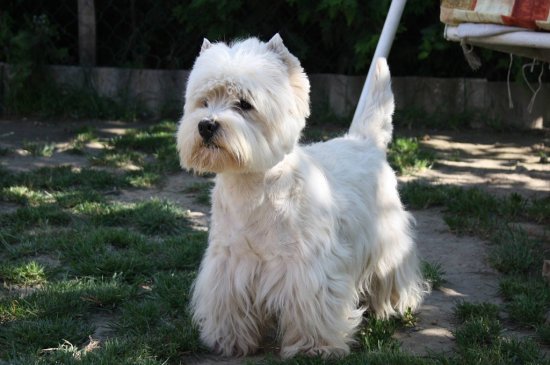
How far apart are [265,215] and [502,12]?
155cm

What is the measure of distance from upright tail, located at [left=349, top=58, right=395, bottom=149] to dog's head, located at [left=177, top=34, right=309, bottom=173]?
0.83m

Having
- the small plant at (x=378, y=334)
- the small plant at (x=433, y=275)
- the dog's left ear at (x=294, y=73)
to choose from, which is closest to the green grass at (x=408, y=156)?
the small plant at (x=433, y=275)

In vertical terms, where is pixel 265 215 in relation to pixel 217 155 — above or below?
below

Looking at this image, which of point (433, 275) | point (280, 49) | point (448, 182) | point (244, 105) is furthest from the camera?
point (448, 182)

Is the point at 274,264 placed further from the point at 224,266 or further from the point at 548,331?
the point at 548,331

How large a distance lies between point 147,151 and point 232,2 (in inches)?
76.6

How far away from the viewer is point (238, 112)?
9.62 feet

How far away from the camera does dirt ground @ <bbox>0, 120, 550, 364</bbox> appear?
359cm

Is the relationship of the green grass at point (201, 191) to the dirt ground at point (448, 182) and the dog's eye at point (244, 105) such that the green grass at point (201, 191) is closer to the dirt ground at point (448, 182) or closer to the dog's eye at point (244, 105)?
the dirt ground at point (448, 182)

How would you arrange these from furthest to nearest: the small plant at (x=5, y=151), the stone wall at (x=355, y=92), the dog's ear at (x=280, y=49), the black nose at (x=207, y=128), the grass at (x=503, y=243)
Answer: the stone wall at (x=355, y=92), the small plant at (x=5, y=151), the grass at (x=503, y=243), the dog's ear at (x=280, y=49), the black nose at (x=207, y=128)

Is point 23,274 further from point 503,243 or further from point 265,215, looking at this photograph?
point 503,243

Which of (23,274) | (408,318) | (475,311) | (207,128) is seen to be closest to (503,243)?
(475,311)

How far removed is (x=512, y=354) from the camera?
121 inches

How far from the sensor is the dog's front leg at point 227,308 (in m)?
3.12
